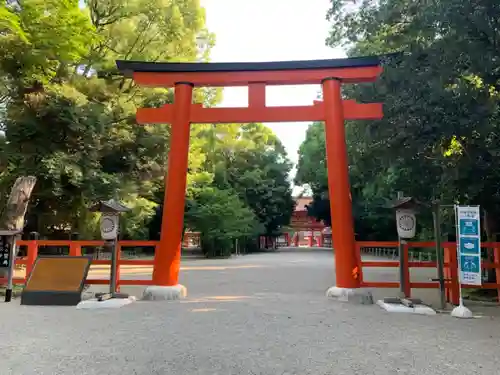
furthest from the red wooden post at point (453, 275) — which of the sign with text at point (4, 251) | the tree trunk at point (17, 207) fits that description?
the tree trunk at point (17, 207)

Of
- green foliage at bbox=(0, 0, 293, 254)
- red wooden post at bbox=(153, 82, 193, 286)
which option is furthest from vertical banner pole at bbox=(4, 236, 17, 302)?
green foliage at bbox=(0, 0, 293, 254)

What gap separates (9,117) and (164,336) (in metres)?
12.7

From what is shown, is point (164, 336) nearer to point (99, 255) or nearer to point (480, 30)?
point (480, 30)

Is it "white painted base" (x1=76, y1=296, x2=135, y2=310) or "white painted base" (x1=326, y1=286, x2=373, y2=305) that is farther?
"white painted base" (x1=326, y1=286, x2=373, y2=305)

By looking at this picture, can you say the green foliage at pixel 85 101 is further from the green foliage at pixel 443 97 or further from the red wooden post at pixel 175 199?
the green foliage at pixel 443 97

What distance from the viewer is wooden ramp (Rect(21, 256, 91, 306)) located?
26.4 feet

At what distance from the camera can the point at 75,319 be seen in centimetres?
671

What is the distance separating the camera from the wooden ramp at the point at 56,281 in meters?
8.05

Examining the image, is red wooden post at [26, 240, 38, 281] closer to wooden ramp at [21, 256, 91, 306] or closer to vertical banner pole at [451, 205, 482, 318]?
wooden ramp at [21, 256, 91, 306]

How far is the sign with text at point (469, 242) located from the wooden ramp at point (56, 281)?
23.2ft

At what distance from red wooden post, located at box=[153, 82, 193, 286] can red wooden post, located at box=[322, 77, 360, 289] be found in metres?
3.20

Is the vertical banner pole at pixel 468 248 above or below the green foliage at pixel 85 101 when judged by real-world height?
below

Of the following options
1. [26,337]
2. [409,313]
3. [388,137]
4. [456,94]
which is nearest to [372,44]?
[388,137]

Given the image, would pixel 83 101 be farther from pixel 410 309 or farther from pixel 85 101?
pixel 410 309
